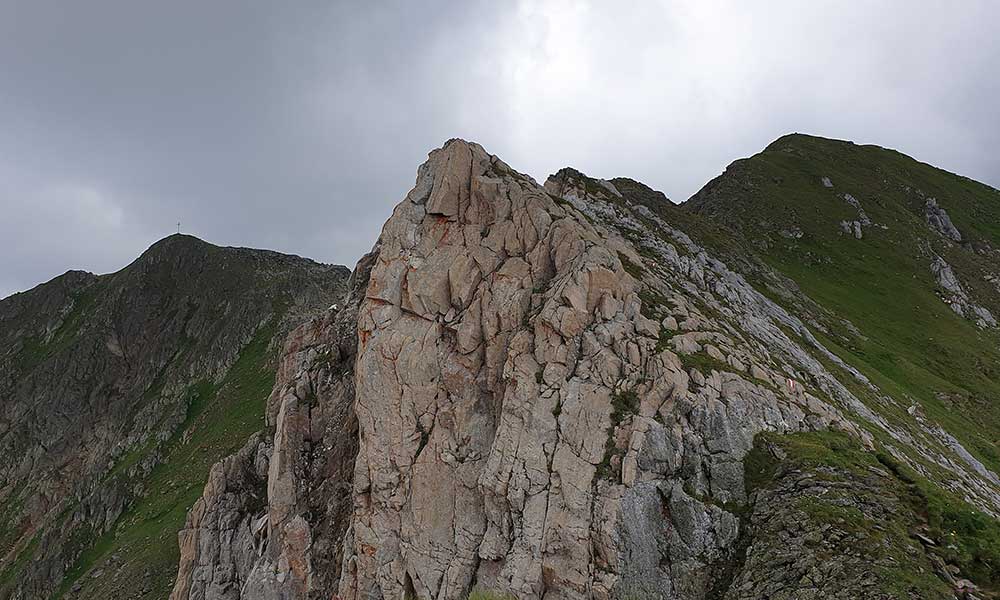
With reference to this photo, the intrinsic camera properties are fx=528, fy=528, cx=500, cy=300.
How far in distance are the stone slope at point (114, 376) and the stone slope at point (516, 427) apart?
45.4m

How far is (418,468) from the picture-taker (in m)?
27.8

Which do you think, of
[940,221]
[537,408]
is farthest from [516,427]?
[940,221]

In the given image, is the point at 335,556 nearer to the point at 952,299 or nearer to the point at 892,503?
the point at 892,503

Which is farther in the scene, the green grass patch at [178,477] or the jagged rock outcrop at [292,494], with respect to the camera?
the green grass patch at [178,477]

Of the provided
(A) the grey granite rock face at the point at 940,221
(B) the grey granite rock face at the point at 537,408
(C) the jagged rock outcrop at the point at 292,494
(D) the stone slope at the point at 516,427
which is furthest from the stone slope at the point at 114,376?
(A) the grey granite rock face at the point at 940,221

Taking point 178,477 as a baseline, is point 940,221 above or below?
above

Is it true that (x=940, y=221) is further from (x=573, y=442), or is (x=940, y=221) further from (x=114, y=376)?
(x=114, y=376)

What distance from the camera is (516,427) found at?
25.6m

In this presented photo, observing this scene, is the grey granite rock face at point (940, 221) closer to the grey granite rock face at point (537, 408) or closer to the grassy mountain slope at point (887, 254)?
the grassy mountain slope at point (887, 254)

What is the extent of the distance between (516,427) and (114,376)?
124330mm

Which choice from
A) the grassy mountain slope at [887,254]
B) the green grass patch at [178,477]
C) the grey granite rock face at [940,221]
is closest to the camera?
the grassy mountain slope at [887,254]

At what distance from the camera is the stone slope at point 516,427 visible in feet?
71.6

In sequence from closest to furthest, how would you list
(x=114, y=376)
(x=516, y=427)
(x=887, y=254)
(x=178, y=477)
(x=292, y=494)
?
(x=516, y=427) < (x=292, y=494) < (x=178, y=477) < (x=887, y=254) < (x=114, y=376)

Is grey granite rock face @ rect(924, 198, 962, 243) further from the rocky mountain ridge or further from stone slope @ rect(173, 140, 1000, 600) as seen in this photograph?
stone slope @ rect(173, 140, 1000, 600)
